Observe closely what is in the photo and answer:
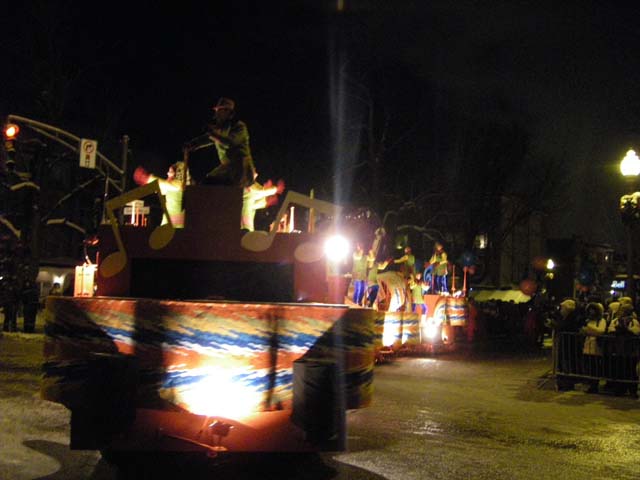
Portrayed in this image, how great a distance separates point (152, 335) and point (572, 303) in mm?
10746

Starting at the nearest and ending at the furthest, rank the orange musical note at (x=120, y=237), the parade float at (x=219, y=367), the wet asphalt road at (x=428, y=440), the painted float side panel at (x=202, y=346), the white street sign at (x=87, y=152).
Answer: the parade float at (x=219, y=367) < the painted float side panel at (x=202, y=346) < the orange musical note at (x=120, y=237) < the wet asphalt road at (x=428, y=440) < the white street sign at (x=87, y=152)

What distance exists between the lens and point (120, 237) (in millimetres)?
6352

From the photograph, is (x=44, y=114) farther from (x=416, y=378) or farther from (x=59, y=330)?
(x=59, y=330)

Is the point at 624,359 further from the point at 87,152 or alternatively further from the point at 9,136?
the point at 87,152

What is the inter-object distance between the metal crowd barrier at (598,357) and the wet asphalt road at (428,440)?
0.46 metres

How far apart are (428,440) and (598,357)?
6325 mm

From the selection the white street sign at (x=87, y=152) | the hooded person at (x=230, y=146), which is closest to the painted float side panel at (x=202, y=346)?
the hooded person at (x=230, y=146)

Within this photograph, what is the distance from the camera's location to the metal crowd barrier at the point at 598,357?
510 inches

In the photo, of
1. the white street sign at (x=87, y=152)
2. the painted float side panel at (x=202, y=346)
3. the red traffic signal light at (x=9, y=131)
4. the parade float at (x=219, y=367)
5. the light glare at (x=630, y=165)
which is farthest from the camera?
the white street sign at (x=87, y=152)

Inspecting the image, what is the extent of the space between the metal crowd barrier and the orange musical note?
30.8 ft

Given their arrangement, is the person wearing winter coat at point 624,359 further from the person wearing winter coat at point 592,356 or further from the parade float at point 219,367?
the parade float at point 219,367

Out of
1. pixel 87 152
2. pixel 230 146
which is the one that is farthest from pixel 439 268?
pixel 230 146

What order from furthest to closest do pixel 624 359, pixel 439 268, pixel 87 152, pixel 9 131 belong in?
pixel 439 268
pixel 87 152
pixel 9 131
pixel 624 359

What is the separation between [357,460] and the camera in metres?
7.20
